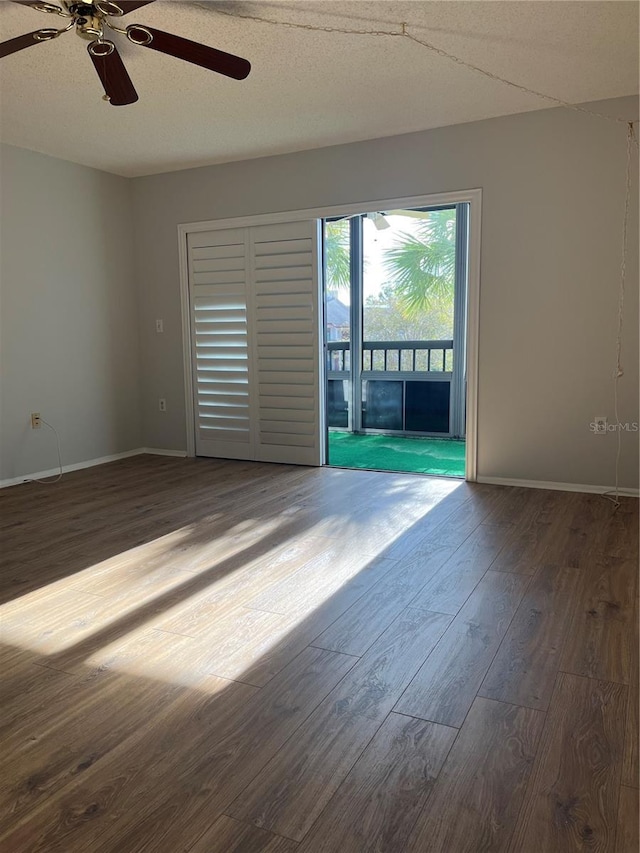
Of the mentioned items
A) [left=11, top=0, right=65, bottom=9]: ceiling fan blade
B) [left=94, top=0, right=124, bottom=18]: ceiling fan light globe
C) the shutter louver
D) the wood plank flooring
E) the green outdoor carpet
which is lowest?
the wood plank flooring

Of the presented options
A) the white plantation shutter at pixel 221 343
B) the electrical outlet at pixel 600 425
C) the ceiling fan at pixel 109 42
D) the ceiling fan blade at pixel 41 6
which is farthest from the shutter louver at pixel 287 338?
the ceiling fan blade at pixel 41 6

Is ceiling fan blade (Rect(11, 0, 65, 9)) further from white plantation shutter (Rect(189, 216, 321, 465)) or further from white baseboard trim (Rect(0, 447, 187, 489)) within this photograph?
white baseboard trim (Rect(0, 447, 187, 489))

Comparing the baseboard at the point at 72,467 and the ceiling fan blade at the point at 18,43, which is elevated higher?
the ceiling fan blade at the point at 18,43

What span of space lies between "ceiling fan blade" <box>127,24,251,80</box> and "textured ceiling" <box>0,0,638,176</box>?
320mm

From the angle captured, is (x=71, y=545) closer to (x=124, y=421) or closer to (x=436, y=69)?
(x=124, y=421)

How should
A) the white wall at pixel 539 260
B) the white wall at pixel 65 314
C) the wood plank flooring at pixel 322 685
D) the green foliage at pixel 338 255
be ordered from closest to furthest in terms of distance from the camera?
the wood plank flooring at pixel 322 685, the white wall at pixel 539 260, the white wall at pixel 65 314, the green foliage at pixel 338 255

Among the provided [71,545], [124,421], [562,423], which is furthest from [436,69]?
[124,421]

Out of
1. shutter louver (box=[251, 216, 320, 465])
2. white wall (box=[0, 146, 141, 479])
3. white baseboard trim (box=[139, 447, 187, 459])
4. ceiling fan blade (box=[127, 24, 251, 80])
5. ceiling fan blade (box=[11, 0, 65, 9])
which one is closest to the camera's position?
ceiling fan blade (box=[11, 0, 65, 9])

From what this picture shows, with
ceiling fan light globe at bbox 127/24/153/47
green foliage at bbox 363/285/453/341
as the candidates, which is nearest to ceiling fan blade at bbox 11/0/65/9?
ceiling fan light globe at bbox 127/24/153/47

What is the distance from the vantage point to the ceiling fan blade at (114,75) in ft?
8.18

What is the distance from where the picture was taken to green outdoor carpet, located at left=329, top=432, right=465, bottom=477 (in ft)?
17.0

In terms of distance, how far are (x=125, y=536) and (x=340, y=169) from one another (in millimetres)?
3055

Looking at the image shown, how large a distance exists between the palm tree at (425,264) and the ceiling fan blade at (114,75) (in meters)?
4.13

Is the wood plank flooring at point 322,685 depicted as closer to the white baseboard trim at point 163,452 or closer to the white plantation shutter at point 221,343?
the white plantation shutter at point 221,343
